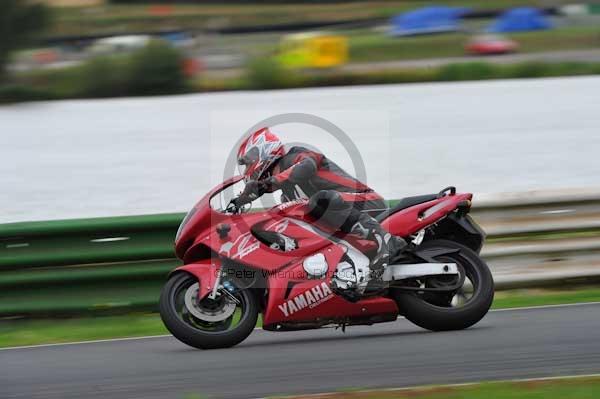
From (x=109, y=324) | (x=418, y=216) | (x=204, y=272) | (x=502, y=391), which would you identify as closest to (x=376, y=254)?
(x=418, y=216)

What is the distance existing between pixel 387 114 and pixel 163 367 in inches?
357

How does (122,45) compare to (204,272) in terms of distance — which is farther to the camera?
(122,45)

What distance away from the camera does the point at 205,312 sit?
20.1 feet

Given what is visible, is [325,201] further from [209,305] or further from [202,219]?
[209,305]

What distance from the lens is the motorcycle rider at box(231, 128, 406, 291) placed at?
6.07 m

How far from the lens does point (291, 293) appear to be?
6.23m

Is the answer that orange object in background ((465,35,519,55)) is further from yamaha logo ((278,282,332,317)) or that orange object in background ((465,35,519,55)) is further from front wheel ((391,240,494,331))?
yamaha logo ((278,282,332,317))

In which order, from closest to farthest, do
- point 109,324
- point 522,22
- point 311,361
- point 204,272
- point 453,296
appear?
point 311,361 → point 204,272 → point 453,296 → point 109,324 → point 522,22

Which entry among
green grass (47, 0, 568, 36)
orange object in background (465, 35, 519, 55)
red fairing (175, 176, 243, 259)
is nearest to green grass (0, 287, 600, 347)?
red fairing (175, 176, 243, 259)

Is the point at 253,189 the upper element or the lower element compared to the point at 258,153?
lower

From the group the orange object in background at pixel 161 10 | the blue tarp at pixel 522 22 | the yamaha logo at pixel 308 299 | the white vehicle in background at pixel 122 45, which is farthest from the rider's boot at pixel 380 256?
the orange object in background at pixel 161 10

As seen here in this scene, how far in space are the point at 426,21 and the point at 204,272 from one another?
26255mm

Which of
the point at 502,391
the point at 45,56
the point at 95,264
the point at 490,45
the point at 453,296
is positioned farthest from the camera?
the point at 490,45

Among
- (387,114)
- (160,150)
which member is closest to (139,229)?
(160,150)
